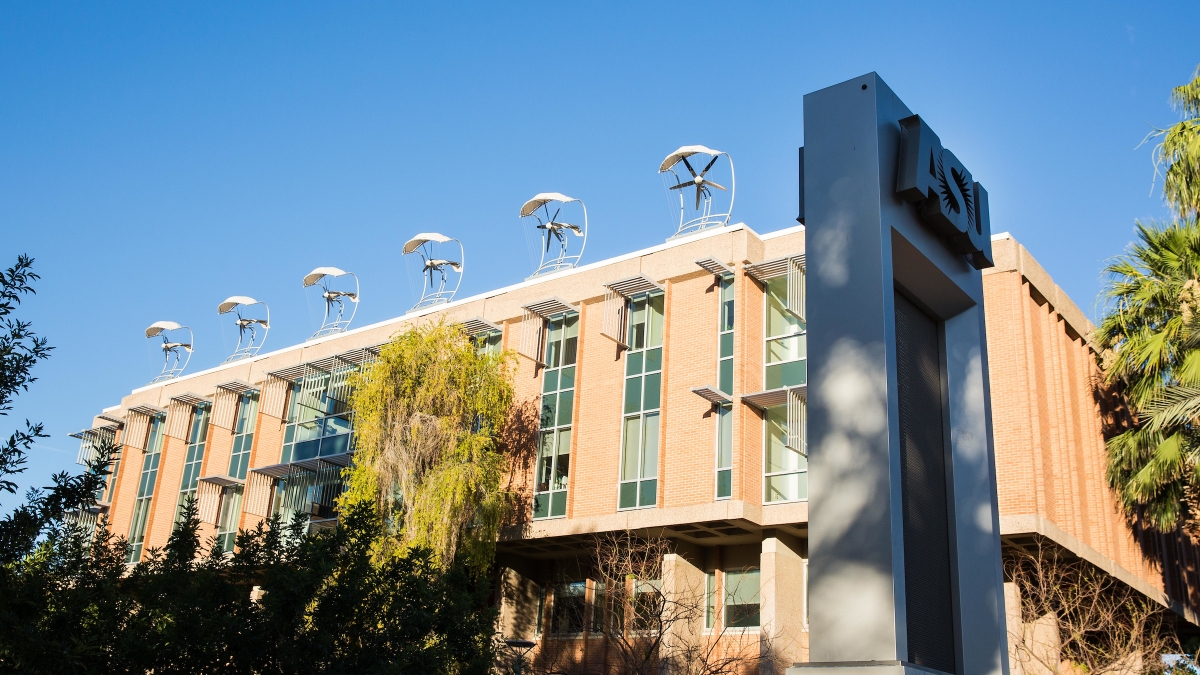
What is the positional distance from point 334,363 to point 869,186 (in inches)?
1124

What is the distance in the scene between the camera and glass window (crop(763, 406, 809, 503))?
2630cm

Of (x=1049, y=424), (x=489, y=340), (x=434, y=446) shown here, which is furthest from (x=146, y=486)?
(x=1049, y=424)

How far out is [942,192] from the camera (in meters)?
9.45

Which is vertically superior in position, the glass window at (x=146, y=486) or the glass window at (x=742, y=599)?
the glass window at (x=146, y=486)

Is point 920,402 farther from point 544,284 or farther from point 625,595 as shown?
point 544,284

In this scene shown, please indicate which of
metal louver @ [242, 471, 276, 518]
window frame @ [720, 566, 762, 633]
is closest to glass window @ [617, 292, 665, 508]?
window frame @ [720, 566, 762, 633]

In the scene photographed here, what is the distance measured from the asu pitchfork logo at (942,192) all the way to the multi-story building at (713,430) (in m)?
14.2

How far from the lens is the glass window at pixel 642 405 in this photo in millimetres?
27703

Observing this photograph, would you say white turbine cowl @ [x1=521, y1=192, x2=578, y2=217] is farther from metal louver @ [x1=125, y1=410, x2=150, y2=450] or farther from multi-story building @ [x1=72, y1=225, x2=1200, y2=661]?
metal louver @ [x1=125, y1=410, x2=150, y2=450]

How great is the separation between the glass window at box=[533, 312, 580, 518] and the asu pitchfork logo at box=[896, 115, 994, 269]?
1987cm

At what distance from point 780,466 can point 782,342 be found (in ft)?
10.4

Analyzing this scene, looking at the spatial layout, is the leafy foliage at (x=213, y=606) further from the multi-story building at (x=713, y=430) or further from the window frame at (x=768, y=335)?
the window frame at (x=768, y=335)

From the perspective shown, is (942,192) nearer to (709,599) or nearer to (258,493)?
(709,599)

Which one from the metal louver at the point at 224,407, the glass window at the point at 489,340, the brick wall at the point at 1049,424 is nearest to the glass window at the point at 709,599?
the brick wall at the point at 1049,424
